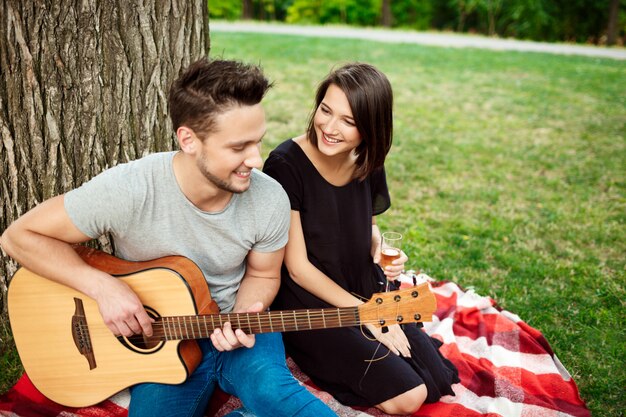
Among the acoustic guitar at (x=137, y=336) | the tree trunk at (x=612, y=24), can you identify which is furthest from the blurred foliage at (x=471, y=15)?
the acoustic guitar at (x=137, y=336)

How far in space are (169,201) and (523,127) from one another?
721cm

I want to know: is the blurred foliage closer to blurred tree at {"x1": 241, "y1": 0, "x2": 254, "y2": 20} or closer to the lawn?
blurred tree at {"x1": 241, "y1": 0, "x2": 254, "y2": 20}

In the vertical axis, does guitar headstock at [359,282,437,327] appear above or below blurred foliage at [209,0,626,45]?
below

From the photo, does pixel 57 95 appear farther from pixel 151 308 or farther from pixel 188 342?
pixel 188 342

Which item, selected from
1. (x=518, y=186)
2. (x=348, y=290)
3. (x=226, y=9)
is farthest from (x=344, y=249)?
(x=226, y=9)

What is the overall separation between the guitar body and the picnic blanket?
0.67ft

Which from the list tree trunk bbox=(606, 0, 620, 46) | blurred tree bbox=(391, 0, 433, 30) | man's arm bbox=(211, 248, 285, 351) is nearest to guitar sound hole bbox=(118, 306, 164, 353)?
man's arm bbox=(211, 248, 285, 351)

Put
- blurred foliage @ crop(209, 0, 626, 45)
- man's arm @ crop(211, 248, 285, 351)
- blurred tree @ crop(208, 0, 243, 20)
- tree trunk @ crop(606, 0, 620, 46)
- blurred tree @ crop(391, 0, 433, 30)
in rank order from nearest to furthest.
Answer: man's arm @ crop(211, 248, 285, 351) → tree trunk @ crop(606, 0, 620, 46) → blurred foliage @ crop(209, 0, 626, 45) → blurred tree @ crop(208, 0, 243, 20) → blurred tree @ crop(391, 0, 433, 30)

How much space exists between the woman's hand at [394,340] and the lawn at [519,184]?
1106 millimetres

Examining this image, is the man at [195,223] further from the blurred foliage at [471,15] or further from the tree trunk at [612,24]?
the blurred foliage at [471,15]

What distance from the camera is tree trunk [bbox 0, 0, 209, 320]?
8.79 feet

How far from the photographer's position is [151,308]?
246 centimetres

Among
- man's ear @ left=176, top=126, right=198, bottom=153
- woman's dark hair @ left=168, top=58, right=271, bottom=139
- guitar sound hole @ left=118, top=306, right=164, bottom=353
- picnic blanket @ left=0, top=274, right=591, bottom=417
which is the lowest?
picnic blanket @ left=0, top=274, right=591, bottom=417

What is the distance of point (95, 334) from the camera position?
2.50m
